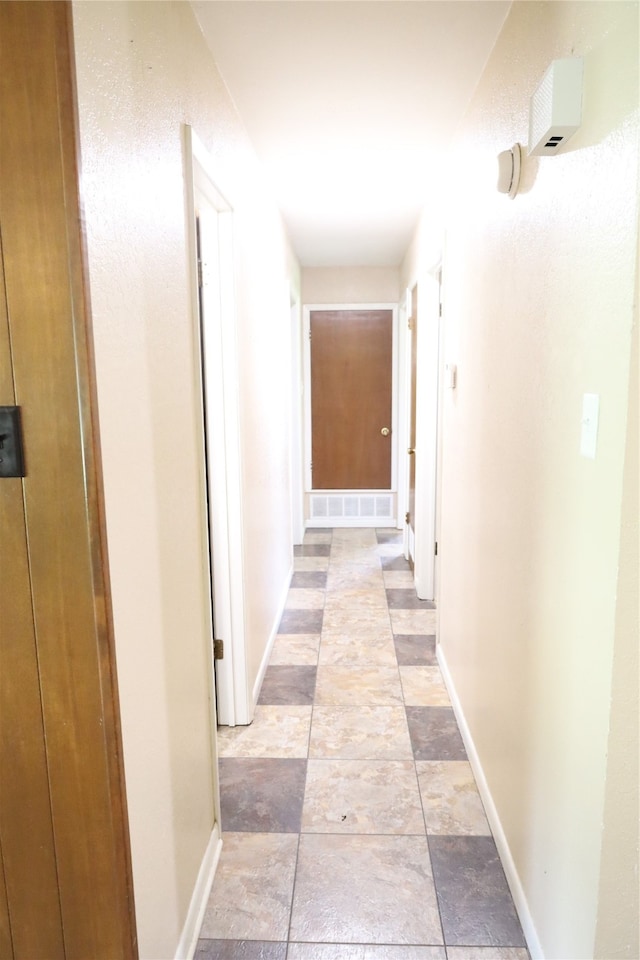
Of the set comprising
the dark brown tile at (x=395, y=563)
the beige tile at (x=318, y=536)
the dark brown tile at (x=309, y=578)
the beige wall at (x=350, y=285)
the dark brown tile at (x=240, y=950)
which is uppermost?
the beige wall at (x=350, y=285)

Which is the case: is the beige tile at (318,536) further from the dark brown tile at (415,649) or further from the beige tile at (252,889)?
the beige tile at (252,889)

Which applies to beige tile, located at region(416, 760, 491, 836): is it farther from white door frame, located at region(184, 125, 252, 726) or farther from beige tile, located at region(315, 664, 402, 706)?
white door frame, located at region(184, 125, 252, 726)

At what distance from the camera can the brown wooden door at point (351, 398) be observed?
5.25 m

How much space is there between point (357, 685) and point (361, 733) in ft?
1.23

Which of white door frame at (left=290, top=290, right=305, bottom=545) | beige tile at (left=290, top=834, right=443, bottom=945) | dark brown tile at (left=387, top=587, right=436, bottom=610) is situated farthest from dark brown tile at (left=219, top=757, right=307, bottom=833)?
white door frame at (left=290, top=290, right=305, bottom=545)

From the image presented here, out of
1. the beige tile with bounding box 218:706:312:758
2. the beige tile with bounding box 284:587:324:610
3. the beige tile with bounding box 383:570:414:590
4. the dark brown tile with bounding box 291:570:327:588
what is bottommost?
the beige tile with bounding box 218:706:312:758

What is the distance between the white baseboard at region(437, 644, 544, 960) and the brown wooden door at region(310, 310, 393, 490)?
3089mm

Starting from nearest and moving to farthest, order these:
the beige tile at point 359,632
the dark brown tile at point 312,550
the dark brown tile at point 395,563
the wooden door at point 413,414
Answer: the beige tile at point 359,632 < the wooden door at point 413,414 < the dark brown tile at point 395,563 < the dark brown tile at point 312,550

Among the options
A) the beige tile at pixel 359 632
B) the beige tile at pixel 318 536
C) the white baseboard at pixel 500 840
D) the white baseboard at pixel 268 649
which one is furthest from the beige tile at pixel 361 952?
the beige tile at pixel 318 536

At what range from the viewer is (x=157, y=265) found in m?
1.24

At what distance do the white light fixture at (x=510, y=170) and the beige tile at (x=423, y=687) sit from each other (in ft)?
6.51

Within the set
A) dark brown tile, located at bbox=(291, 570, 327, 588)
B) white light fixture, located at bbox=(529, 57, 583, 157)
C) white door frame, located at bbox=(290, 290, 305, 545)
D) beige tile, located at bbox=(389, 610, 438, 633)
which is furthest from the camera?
white door frame, located at bbox=(290, 290, 305, 545)

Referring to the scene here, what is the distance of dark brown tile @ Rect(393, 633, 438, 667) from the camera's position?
9.50ft

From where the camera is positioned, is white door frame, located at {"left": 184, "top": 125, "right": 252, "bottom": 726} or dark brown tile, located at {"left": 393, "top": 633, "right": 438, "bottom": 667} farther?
dark brown tile, located at {"left": 393, "top": 633, "right": 438, "bottom": 667}
